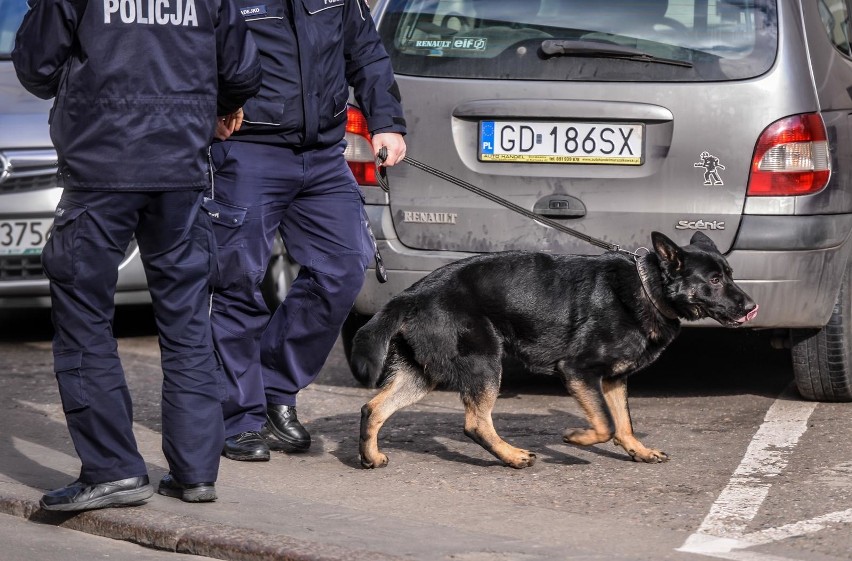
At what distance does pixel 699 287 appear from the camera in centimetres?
504

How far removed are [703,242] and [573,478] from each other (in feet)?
3.28

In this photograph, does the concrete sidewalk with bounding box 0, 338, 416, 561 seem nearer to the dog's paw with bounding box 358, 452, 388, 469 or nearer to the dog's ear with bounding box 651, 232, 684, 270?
the dog's paw with bounding box 358, 452, 388, 469

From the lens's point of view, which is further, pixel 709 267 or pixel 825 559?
pixel 709 267

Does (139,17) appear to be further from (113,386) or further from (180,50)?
(113,386)

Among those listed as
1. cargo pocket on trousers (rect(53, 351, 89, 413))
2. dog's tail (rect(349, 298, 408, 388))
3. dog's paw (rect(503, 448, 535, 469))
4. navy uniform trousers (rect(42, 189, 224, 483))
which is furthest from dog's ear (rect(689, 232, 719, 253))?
cargo pocket on trousers (rect(53, 351, 89, 413))

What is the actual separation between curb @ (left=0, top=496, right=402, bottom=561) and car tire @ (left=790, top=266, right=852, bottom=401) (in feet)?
8.60

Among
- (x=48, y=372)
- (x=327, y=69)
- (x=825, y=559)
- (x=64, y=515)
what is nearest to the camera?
(x=825, y=559)

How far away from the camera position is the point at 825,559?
385cm

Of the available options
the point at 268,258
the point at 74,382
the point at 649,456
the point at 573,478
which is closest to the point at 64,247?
the point at 74,382

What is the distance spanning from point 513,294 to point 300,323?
2.56 feet

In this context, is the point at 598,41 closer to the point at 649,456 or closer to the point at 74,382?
the point at 649,456

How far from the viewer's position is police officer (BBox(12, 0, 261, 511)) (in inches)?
159

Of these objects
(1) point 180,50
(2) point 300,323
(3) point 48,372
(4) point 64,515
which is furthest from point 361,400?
(1) point 180,50

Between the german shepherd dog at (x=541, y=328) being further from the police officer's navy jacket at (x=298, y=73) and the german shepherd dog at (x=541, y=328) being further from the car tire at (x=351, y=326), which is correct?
the car tire at (x=351, y=326)
